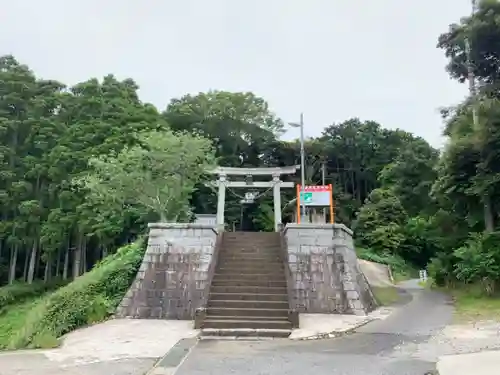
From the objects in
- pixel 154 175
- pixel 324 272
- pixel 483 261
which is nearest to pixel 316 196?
pixel 324 272

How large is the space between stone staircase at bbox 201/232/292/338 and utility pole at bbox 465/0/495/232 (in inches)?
222

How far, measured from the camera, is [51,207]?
859 inches

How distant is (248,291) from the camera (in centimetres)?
884

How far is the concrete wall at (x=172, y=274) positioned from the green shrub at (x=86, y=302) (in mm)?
365

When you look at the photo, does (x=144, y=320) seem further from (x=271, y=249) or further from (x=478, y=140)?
(x=478, y=140)

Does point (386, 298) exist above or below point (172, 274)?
below

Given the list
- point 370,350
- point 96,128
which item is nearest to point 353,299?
point 370,350

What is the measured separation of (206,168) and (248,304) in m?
9.02

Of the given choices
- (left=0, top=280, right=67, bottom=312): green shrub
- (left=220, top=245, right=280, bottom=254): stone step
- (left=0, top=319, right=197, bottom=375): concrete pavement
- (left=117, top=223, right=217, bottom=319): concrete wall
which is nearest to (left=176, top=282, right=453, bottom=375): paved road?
(left=0, top=319, right=197, bottom=375): concrete pavement

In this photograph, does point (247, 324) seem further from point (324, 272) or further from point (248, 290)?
point (324, 272)

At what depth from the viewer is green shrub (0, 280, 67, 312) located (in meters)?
20.3

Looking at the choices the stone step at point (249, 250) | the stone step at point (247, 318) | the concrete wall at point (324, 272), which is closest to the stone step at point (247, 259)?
the stone step at point (249, 250)

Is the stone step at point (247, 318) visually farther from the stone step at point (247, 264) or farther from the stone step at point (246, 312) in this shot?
the stone step at point (247, 264)

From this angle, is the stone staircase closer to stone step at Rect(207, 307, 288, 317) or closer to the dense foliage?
stone step at Rect(207, 307, 288, 317)
